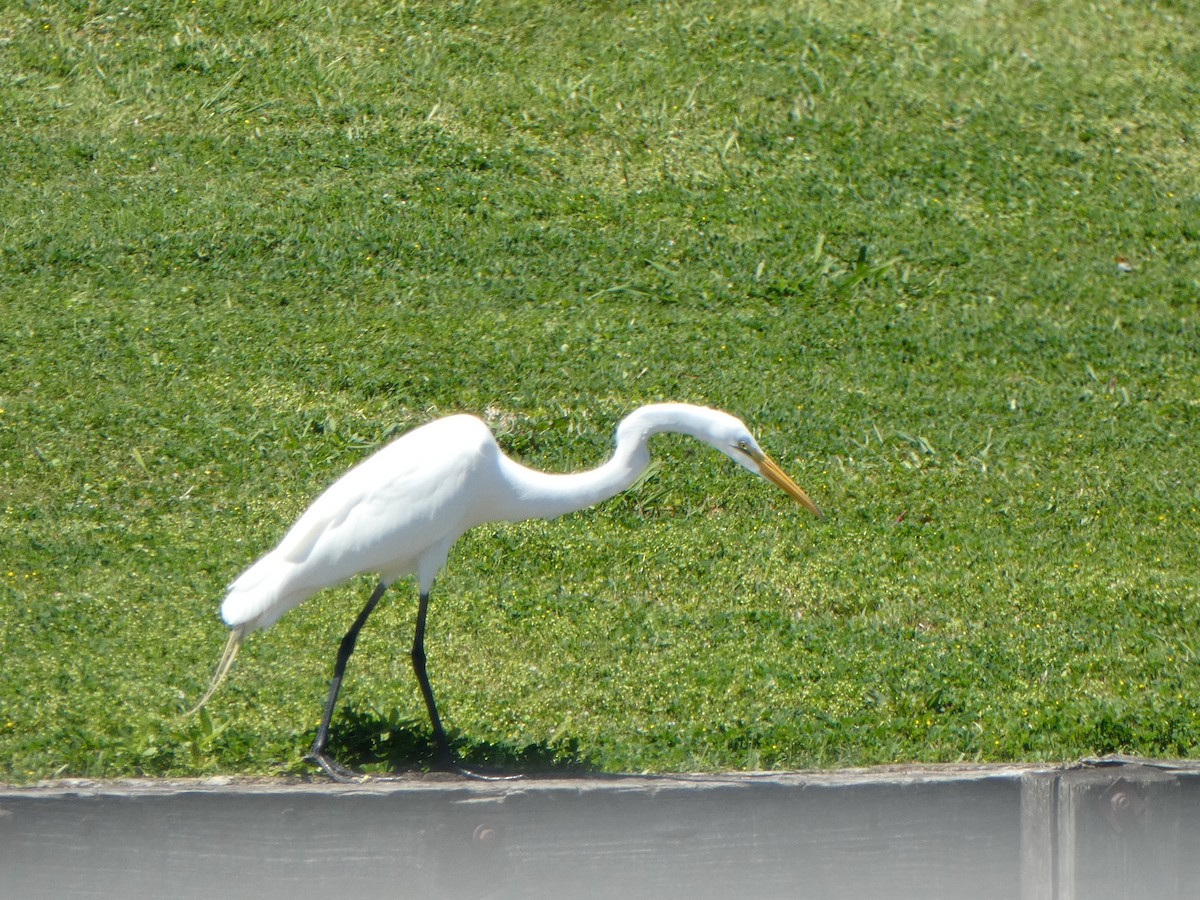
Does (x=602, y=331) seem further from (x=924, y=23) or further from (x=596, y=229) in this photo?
(x=924, y=23)

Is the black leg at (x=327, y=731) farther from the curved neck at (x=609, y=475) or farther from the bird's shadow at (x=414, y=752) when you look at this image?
the curved neck at (x=609, y=475)

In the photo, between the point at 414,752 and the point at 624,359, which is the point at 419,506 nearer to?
the point at 414,752

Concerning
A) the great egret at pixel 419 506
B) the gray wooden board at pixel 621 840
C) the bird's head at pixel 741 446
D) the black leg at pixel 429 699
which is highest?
the bird's head at pixel 741 446

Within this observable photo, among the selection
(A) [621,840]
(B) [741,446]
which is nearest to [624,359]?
(B) [741,446]

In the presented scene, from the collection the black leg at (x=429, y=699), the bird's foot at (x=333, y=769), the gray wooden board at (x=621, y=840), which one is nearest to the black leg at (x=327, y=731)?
the bird's foot at (x=333, y=769)

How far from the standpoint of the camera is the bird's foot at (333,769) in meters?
3.90

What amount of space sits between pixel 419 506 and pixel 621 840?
1396mm

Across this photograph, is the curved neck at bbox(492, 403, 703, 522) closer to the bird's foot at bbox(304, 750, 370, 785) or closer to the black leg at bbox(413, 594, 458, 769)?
the black leg at bbox(413, 594, 458, 769)

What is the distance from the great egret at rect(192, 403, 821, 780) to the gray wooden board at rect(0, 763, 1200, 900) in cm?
Result: 106

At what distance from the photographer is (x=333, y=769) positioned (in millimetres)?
3994

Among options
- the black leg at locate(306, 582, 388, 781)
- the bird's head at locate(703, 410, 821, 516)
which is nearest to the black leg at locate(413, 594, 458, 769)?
the black leg at locate(306, 582, 388, 781)

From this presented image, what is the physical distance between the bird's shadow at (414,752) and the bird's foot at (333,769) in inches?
3.8

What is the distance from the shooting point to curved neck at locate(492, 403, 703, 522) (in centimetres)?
418

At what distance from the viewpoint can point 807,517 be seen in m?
6.36
